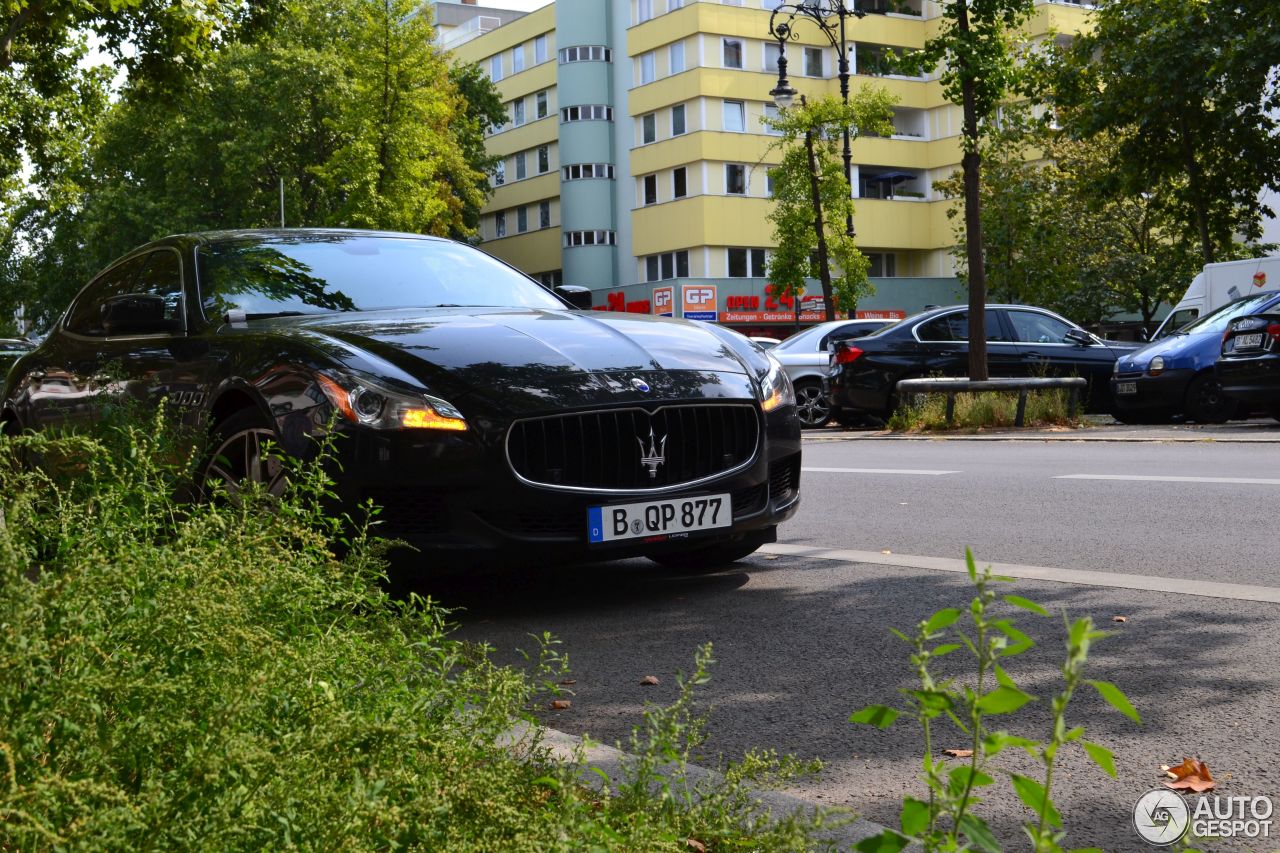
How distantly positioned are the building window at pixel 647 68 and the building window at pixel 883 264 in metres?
11.7

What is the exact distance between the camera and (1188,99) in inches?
1148

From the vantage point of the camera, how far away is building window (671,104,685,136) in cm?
6175

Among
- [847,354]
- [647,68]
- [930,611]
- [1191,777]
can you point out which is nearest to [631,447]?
[930,611]

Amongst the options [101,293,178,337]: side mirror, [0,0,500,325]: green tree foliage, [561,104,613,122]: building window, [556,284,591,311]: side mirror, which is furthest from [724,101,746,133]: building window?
[101,293,178,337]: side mirror

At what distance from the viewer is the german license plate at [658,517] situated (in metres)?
5.87

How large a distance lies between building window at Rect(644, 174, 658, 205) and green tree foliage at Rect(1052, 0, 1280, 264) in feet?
104

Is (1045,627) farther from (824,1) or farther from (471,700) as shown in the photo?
(824,1)

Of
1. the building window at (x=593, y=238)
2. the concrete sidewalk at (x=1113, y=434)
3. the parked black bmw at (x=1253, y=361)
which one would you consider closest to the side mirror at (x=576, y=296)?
the concrete sidewalk at (x=1113, y=434)

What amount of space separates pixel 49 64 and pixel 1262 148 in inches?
865

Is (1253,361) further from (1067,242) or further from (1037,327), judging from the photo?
(1067,242)

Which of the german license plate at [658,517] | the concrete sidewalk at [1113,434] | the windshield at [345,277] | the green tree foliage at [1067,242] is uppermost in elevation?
the green tree foliage at [1067,242]

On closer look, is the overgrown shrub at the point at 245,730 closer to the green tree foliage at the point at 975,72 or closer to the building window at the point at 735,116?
the green tree foliage at the point at 975,72

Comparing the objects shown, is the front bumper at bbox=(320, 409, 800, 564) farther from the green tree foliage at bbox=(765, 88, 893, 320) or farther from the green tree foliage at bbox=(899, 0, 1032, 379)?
the green tree foliage at bbox=(765, 88, 893, 320)

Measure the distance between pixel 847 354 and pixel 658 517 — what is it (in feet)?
50.4
